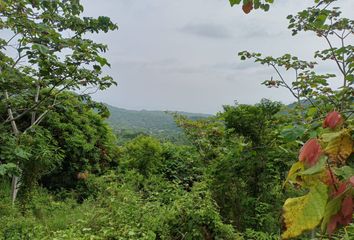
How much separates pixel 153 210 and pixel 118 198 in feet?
2.24

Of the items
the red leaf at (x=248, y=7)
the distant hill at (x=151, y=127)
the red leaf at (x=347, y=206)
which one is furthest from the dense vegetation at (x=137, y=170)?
the distant hill at (x=151, y=127)

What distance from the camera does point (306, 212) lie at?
0.51 metres

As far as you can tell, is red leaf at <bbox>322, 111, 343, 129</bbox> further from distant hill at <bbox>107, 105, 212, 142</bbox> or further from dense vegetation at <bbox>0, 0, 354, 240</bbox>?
distant hill at <bbox>107, 105, 212, 142</bbox>

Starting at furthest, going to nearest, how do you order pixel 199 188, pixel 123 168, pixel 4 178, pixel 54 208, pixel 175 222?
pixel 123 168, pixel 4 178, pixel 54 208, pixel 199 188, pixel 175 222

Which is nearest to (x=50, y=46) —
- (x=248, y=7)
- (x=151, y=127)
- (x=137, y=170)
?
(x=248, y=7)

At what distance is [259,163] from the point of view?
489cm

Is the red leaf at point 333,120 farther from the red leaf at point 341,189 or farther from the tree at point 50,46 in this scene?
the tree at point 50,46

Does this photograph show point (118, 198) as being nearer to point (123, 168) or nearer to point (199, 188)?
point (199, 188)

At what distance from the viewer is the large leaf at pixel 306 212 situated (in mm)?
511

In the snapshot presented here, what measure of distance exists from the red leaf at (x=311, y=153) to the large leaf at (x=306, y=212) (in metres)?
0.04

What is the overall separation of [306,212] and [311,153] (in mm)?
96

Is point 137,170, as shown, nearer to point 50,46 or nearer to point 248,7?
point 50,46

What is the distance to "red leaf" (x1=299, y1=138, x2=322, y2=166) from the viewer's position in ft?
1.78

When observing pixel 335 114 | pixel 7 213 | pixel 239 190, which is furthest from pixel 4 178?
pixel 335 114
